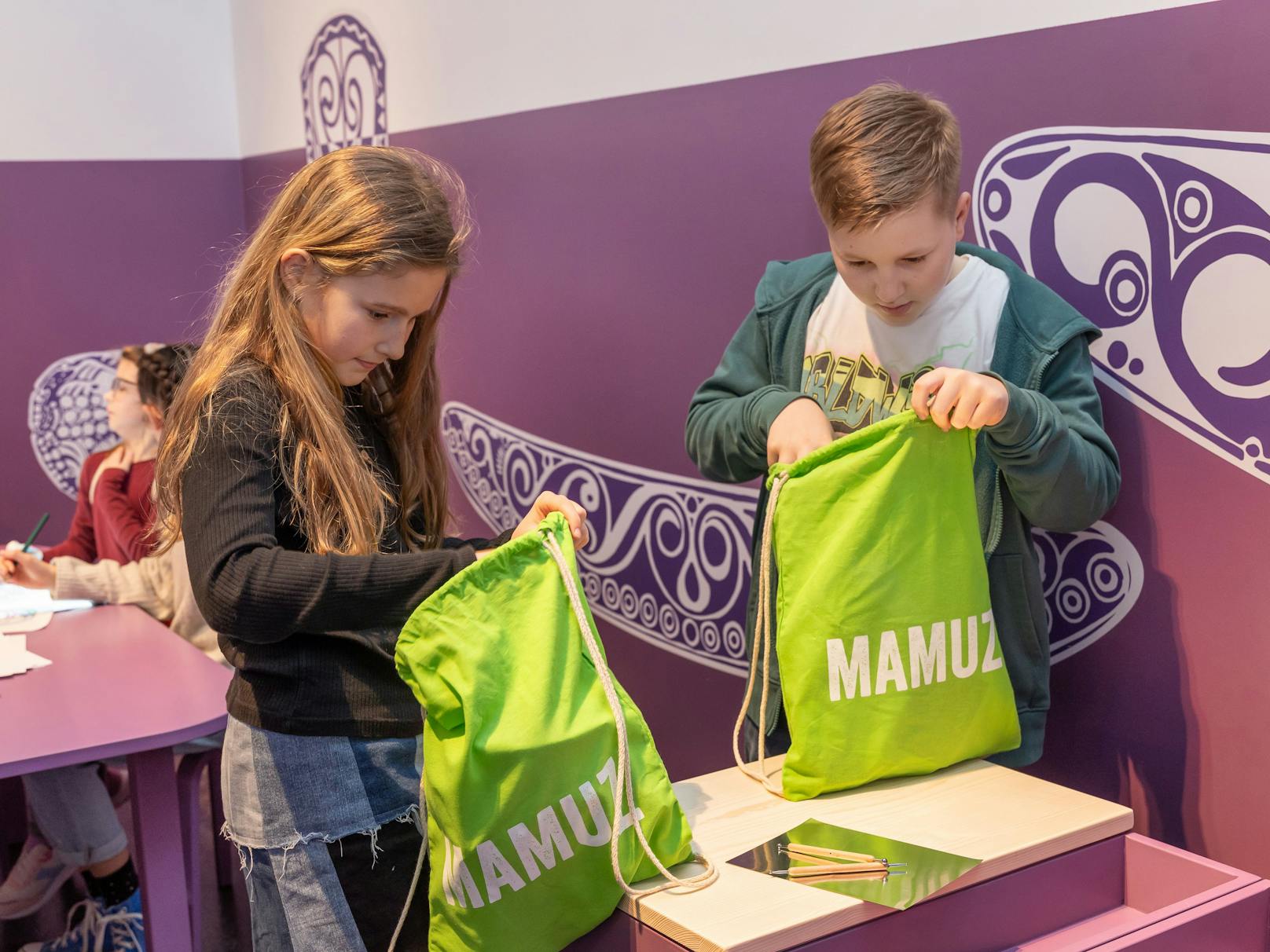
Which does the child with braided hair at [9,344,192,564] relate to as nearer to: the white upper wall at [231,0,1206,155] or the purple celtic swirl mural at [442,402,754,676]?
the purple celtic swirl mural at [442,402,754,676]

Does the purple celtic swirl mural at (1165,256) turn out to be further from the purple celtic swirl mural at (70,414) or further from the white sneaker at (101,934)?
the purple celtic swirl mural at (70,414)

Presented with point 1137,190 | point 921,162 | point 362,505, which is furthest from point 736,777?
point 1137,190

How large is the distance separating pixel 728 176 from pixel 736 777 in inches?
43.7

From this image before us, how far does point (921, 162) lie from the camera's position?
141 cm

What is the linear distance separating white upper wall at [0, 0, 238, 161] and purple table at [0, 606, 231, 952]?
2198 mm

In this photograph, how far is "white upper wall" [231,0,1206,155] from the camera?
1.79 meters

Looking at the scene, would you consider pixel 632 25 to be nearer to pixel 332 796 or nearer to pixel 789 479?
pixel 789 479

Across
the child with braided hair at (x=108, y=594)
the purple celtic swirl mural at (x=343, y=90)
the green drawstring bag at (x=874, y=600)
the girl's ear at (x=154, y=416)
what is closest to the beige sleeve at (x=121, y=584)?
the child with braided hair at (x=108, y=594)

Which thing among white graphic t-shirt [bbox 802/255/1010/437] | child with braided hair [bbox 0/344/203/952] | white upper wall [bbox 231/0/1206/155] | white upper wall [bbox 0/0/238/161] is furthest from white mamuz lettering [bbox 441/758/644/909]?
white upper wall [bbox 0/0/238/161]

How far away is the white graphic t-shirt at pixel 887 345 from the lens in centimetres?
154

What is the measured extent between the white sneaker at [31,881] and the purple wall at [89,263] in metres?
1.53

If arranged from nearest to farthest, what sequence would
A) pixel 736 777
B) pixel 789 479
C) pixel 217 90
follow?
1. pixel 789 479
2. pixel 736 777
3. pixel 217 90

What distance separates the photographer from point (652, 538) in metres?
2.47

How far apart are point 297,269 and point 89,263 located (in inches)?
112
